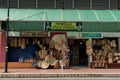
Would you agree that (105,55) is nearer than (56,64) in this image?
No

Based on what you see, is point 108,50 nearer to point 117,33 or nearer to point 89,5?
point 117,33

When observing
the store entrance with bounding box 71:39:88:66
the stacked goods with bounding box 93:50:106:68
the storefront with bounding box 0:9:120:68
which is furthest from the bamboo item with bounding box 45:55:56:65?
the store entrance with bounding box 71:39:88:66

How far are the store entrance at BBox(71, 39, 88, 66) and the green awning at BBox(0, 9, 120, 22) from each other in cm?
288

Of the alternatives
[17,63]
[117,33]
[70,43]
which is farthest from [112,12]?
[17,63]

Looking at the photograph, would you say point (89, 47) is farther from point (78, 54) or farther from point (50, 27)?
point (50, 27)

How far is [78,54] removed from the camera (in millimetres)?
35844

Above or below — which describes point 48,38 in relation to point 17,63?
above

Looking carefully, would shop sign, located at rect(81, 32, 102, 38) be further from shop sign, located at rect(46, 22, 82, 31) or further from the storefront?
shop sign, located at rect(46, 22, 82, 31)

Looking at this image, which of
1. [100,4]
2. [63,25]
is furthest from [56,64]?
[100,4]

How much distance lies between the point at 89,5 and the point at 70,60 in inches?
211

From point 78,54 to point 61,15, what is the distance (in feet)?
14.8

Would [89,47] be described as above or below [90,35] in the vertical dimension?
below

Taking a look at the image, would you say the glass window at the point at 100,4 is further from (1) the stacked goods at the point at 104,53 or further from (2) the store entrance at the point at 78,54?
(2) the store entrance at the point at 78,54

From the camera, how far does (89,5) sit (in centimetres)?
3588
